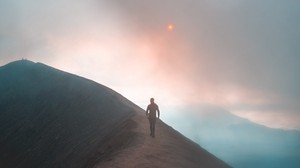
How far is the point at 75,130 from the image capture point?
140ft

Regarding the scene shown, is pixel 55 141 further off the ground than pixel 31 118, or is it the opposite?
pixel 31 118

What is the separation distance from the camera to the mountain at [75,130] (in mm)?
24398

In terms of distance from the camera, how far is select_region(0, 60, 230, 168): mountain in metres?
24.4

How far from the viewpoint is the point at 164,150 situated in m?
24.3

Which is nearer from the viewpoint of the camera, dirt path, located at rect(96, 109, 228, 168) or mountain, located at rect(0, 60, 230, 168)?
dirt path, located at rect(96, 109, 228, 168)

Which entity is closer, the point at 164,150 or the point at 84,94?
the point at 164,150

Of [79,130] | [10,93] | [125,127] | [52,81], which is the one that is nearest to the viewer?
[125,127]

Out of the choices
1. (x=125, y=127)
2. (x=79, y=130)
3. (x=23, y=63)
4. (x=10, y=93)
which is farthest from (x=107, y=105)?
(x=23, y=63)

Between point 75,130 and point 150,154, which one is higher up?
point 75,130

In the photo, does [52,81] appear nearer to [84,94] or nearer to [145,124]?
[84,94]

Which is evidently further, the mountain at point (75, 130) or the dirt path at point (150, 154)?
the mountain at point (75, 130)

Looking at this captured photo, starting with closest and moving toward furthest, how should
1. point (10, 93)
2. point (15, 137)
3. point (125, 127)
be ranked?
1. point (125, 127)
2. point (15, 137)
3. point (10, 93)

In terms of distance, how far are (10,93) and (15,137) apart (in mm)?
21365

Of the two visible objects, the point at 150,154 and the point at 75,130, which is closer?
the point at 150,154
